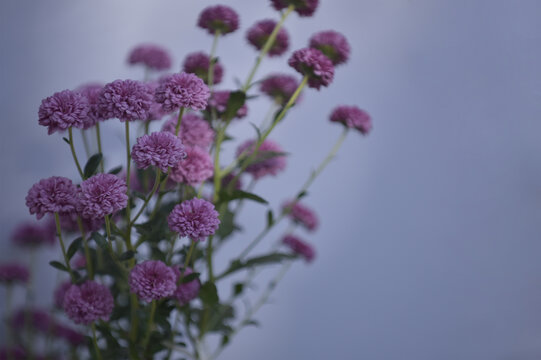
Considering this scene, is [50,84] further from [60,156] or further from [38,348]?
[38,348]

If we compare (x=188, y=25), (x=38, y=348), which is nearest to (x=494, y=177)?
(x=188, y=25)

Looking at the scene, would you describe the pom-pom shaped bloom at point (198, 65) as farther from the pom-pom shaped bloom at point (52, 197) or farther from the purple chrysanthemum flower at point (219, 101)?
the pom-pom shaped bloom at point (52, 197)

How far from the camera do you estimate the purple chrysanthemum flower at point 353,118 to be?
705 mm

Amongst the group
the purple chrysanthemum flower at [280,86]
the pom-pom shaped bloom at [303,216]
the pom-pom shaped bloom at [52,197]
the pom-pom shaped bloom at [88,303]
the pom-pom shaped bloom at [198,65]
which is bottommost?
the pom-pom shaped bloom at [88,303]

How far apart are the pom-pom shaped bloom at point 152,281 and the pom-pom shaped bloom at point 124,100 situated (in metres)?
0.16

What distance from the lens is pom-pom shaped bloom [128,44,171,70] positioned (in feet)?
2.76

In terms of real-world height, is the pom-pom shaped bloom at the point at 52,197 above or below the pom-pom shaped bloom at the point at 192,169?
below

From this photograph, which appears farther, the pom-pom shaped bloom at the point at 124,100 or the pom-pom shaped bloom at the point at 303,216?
the pom-pom shaped bloom at the point at 303,216

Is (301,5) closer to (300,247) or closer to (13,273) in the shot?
(300,247)

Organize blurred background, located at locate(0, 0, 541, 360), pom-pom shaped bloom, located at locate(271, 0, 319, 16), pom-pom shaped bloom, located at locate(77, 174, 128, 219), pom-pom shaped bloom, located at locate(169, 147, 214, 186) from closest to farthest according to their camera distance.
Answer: pom-pom shaped bloom, located at locate(77, 174, 128, 219) → pom-pom shaped bloom, located at locate(169, 147, 214, 186) → pom-pom shaped bloom, located at locate(271, 0, 319, 16) → blurred background, located at locate(0, 0, 541, 360)

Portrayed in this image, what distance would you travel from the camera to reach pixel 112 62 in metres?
1.11

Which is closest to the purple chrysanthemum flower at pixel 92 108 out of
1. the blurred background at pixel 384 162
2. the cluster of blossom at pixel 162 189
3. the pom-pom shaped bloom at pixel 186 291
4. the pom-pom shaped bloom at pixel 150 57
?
the cluster of blossom at pixel 162 189

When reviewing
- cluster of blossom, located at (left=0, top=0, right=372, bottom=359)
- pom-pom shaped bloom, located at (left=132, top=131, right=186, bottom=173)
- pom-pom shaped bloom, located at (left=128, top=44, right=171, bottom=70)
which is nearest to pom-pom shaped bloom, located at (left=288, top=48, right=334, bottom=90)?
cluster of blossom, located at (left=0, top=0, right=372, bottom=359)

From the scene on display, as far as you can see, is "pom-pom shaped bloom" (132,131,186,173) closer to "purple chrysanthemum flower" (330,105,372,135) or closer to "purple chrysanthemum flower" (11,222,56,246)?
"purple chrysanthemum flower" (330,105,372,135)
